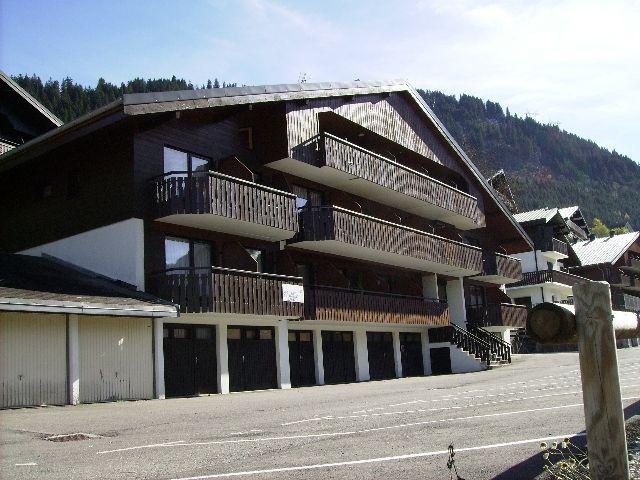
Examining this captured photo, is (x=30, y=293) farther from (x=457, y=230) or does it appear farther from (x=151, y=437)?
(x=457, y=230)

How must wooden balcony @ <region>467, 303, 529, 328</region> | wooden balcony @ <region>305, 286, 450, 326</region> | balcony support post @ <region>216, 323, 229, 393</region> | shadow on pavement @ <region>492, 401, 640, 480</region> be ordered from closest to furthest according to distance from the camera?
shadow on pavement @ <region>492, 401, 640, 480</region>, balcony support post @ <region>216, 323, 229, 393</region>, wooden balcony @ <region>305, 286, 450, 326</region>, wooden balcony @ <region>467, 303, 529, 328</region>

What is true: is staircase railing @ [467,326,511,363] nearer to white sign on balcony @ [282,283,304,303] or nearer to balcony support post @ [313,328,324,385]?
balcony support post @ [313,328,324,385]

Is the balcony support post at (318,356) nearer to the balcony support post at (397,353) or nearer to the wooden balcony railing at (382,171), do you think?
the balcony support post at (397,353)

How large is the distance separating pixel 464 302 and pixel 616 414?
1380 inches

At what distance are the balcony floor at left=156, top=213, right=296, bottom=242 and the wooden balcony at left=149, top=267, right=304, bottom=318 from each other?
5.24 ft

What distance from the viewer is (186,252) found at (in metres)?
23.2

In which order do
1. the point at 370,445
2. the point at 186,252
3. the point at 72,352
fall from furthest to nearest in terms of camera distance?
1. the point at 186,252
2. the point at 72,352
3. the point at 370,445

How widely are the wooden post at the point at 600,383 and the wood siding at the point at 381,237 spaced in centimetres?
2177

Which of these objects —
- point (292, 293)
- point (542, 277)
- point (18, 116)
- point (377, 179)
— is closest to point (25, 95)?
point (18, 116)

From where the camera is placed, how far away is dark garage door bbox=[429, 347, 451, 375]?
3525 cm

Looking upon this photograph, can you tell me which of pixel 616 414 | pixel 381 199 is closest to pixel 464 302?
pixel 381 199

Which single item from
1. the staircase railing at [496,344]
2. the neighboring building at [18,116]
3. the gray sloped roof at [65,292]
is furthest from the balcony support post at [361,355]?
the neighboring building at [18,116]

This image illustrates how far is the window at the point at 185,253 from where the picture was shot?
22531 millimetres

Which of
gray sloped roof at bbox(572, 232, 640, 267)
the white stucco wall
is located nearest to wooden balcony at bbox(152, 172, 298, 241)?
the white stucco wall
